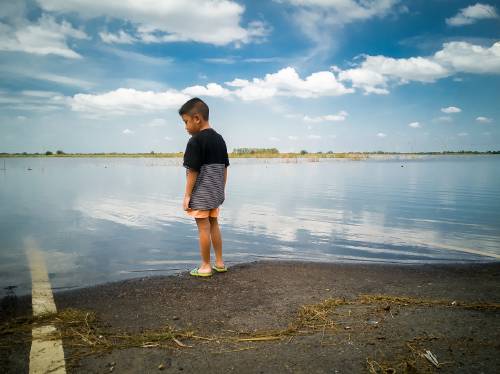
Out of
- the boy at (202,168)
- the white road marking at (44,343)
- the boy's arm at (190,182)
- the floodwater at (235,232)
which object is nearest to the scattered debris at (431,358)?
the white road marking at (44,343)

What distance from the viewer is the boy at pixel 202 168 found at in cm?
522

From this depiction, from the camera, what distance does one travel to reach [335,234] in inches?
364

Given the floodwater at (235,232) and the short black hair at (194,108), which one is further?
the floodwater at (235,232)

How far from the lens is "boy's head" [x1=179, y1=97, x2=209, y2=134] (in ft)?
17.3

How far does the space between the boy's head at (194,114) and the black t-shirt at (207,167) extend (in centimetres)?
13

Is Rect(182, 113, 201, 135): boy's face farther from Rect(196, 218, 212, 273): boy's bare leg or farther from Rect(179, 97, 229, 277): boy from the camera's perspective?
Rect(196, 218, 212, 273): boy's bare leg

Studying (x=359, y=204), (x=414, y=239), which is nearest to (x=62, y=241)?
(x=414, y=239)

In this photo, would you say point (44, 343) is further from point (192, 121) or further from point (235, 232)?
point (235, 232)

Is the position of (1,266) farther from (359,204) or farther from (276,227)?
(359,204)

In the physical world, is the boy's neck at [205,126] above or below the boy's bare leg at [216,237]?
above

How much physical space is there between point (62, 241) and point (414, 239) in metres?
8.21

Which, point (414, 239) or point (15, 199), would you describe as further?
point (15, 199)

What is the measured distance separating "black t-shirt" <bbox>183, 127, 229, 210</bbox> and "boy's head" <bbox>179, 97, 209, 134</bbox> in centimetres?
13

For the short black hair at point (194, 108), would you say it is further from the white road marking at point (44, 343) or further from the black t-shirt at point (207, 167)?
the white road marking at point (44, 343)
